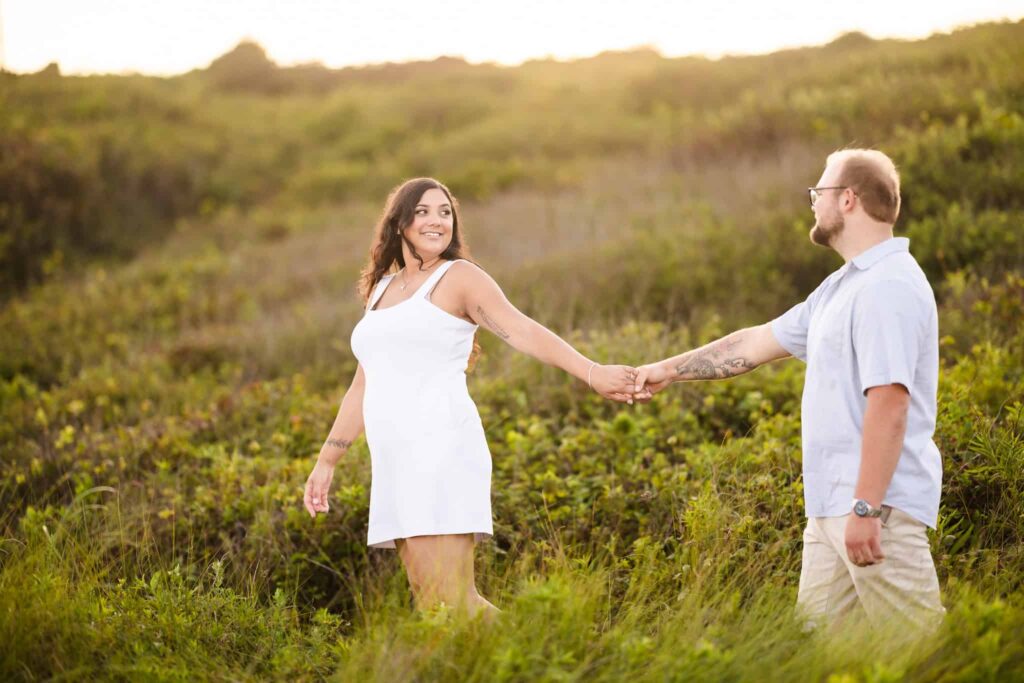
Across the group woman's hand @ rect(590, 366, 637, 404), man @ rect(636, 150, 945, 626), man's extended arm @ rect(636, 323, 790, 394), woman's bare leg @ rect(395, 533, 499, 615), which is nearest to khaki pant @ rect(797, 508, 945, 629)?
man @ rect(636, 150, 945, 626)

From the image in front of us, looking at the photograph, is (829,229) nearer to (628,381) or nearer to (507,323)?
(628,381)

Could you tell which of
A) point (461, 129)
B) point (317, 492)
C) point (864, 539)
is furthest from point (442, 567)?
point (461, 129)

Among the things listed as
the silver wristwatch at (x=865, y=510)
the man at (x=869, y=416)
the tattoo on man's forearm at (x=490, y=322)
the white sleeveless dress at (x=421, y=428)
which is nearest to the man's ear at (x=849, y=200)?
the man at (x=869, y=416)

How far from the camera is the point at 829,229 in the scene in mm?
3422

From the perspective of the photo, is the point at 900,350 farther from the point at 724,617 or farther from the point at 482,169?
the point at 482,169

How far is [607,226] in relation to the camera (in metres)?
11.9

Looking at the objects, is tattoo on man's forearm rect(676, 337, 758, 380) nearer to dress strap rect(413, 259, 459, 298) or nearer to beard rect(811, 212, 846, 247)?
beard rect(811, 212, 846, 247)

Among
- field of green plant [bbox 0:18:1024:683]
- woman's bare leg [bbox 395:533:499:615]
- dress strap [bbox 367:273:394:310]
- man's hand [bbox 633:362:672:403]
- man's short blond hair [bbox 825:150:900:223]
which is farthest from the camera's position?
man's hand [bbox 633:362:672:403]

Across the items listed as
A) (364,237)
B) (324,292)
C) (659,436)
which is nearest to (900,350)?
(659,436)

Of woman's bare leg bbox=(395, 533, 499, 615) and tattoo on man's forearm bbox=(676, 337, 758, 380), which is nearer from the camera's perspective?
woman's bare leg bbox=(395, 533, 499, 615)

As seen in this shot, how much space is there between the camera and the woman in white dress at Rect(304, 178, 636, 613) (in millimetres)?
3697

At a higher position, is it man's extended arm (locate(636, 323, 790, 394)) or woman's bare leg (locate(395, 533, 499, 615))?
man's extended arm (locate(636, 323, 790, 394))

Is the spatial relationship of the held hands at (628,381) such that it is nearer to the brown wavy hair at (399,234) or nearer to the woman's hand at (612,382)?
the woman's hand at (612,382)

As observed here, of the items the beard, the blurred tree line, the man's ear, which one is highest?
the blurred tree line
